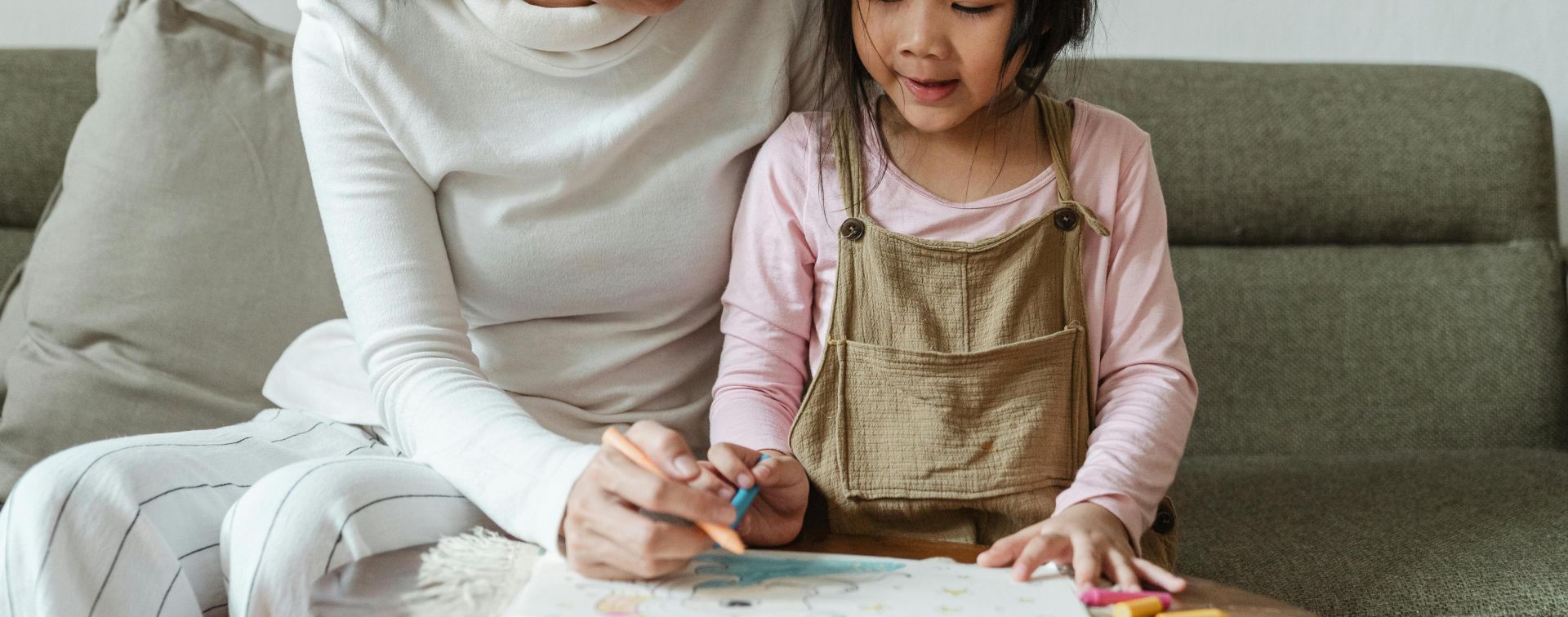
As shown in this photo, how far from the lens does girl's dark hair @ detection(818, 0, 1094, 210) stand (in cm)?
88

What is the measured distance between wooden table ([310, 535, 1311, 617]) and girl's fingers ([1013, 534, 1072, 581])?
0.17 ft

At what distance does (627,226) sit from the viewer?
3.24 feet

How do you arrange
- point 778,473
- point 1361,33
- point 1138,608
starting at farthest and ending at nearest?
point 1361,33, point 778,473, point 1138,608

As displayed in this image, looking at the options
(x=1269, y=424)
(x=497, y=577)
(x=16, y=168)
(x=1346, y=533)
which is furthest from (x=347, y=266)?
(x=1269, y=424)

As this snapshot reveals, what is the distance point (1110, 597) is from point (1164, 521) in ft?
0.90

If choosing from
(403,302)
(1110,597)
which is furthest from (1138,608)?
(403,302)

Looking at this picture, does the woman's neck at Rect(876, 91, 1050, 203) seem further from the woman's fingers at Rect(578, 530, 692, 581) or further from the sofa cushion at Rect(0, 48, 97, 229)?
the sofa cushion at Rect(0, 48, 97, 229)

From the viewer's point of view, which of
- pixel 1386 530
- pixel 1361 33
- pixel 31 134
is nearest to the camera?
pixel 1386 530

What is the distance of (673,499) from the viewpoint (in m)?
0.67

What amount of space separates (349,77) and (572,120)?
0.55 feet

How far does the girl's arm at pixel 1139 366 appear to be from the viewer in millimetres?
844

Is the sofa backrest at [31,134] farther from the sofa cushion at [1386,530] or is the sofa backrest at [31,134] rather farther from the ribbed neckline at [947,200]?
the sofa cushion at [1386,530]

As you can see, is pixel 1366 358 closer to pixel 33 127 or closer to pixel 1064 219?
pixel 1064 219

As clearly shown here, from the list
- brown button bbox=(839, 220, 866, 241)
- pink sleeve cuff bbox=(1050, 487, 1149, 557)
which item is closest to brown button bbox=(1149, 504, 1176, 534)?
pink sleeve cuff bbox=(1050, 487, 1149, 557)
